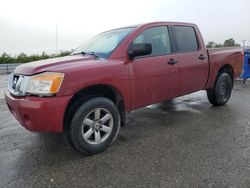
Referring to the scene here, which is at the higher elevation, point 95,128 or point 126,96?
point 126,96

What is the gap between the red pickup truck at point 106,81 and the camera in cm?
317

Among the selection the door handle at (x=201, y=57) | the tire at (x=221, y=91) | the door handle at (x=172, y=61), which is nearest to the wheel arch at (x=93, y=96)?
the door handle at (x=172, y=61)

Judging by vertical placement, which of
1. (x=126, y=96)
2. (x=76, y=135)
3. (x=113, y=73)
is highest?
(x=113, y=73)

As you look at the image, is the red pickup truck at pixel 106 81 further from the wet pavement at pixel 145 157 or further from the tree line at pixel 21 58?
the tree line at pixel 21 58

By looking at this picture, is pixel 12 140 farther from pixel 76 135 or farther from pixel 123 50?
pixel 123 50

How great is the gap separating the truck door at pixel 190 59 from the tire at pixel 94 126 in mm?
1703

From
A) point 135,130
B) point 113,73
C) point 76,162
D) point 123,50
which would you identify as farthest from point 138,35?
point 76,162

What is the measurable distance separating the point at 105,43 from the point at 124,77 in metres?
0.87

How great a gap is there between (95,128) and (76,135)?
1.07 ft

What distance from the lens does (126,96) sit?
12.6 feet

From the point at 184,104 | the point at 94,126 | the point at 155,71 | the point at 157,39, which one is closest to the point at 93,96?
the point at 94,126

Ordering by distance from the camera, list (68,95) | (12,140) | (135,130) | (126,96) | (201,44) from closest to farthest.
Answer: (68,95) < (126,96) < (12,140) < (135,130) < (201,44)

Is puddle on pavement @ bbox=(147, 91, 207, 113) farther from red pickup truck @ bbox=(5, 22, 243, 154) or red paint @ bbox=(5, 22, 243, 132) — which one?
red pickup truck @ bbox=(5, 22, 243, 154)

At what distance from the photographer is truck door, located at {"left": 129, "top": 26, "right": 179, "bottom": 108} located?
3975mm
